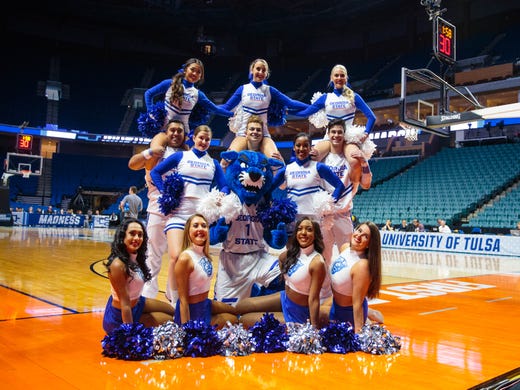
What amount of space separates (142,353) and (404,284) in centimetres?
455

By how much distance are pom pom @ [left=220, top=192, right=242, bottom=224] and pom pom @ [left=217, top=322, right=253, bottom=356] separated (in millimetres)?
769

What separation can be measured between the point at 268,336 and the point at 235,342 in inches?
8.4

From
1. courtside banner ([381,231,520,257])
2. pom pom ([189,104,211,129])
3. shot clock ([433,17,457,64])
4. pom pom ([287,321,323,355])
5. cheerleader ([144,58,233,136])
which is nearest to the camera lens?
pom pom ([287,321,323,355])

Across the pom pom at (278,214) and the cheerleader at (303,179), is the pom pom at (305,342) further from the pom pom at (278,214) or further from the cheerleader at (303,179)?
the cheerleader at (303,179)

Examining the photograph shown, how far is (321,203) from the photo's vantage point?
3.48m

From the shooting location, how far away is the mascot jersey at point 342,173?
159 inches

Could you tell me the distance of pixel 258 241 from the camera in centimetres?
338

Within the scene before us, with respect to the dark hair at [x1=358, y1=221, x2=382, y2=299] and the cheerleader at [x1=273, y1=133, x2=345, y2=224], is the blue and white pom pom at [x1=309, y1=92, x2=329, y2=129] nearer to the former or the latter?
the cheerleader at [x1=273, y1=133, x2=345, y2=224]

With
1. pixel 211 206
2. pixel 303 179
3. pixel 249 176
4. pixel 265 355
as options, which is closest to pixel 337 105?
pixel 303 179

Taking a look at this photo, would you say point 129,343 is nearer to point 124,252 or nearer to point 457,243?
point 124,252

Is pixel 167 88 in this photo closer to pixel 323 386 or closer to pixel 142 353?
pixel 142 353

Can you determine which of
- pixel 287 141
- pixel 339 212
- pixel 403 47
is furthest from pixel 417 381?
pixel 403 47

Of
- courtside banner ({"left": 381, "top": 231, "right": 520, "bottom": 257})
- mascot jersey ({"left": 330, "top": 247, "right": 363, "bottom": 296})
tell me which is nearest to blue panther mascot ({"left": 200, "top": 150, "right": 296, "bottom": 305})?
mascot jersey ({"left": 330, "top": 247, "right": 363, "bottom": 296})

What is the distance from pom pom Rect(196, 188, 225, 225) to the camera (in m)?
3.16
